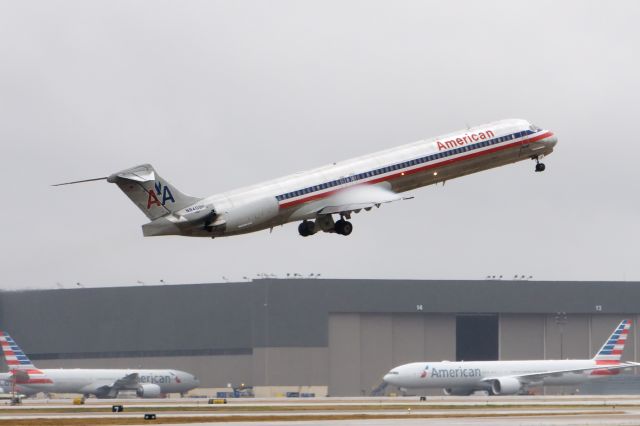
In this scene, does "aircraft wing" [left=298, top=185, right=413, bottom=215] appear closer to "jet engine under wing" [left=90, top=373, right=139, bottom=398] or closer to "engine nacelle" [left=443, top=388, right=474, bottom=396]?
"engine nacelle" [left=443, top=388, right=474, bottom=396]

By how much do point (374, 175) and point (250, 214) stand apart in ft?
32.9

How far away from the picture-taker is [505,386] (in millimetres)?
138750

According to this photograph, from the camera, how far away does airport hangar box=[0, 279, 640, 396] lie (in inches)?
6821

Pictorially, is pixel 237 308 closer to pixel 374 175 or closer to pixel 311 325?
pixel 311 325

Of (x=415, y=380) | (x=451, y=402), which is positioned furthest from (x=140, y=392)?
(x=451, y=402)

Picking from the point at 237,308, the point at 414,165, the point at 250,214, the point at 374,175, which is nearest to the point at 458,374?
the point at 237,308

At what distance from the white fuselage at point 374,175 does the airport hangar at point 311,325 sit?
76.8 meters

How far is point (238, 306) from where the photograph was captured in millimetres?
177125

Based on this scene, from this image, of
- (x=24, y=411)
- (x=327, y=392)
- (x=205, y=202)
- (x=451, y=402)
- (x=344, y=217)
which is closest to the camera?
(x=205, y=202)

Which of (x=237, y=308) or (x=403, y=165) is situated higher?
(x=403, y=165)

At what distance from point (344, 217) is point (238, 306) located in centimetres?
9016

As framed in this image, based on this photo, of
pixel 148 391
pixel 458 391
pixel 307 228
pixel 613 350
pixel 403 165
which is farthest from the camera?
pixel 613 350

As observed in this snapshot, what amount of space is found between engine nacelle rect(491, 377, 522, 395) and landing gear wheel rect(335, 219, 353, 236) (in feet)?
178

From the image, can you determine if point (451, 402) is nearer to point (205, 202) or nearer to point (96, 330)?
point (205, 202)
